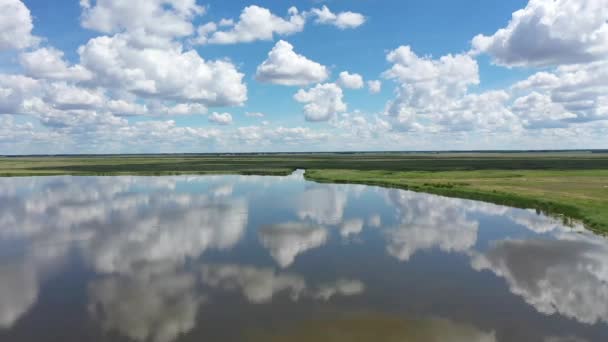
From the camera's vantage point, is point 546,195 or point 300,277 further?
point 546,195

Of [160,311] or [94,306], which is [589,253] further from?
[94,306]

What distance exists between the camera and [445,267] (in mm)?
23078

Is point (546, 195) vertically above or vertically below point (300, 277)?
above

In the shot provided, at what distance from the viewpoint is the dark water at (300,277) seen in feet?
50.8

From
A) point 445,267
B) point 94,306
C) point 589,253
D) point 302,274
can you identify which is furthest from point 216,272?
point 589,253

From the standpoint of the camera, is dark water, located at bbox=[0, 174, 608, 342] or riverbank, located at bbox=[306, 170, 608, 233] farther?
riverbank, located at bbox=[306, 170, 608, 233]

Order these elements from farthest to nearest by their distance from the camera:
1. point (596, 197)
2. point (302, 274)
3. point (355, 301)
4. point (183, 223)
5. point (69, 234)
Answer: point (596, 197) → point (183, 223) → point (69, 234) → point (302, 274) → point (355, 301)

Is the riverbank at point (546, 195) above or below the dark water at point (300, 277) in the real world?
above

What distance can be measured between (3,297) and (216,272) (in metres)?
9.36

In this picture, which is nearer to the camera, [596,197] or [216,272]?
[216,272]

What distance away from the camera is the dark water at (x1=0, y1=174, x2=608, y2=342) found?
609 inches

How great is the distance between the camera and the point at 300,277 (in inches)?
837

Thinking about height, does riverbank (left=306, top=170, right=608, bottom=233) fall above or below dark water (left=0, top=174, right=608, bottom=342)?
above

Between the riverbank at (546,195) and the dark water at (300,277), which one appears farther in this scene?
the riverbank at (546,195)
